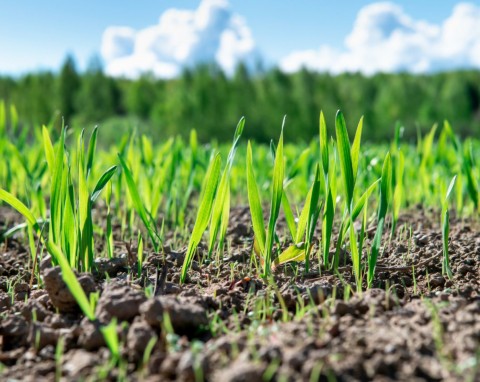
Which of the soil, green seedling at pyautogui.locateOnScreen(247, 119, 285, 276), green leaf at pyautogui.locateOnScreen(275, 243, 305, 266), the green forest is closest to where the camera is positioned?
the soil

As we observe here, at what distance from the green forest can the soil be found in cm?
1464

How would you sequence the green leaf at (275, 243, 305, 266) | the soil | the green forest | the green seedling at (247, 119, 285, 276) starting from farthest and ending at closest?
1. the green forest
2. the green leaf at (275, 243, 305, 266)
3. the green seedling at (247, 119, 285, 276)
4. the soil

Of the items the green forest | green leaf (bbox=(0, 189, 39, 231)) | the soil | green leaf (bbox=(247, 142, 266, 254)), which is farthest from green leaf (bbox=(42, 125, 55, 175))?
the green forest

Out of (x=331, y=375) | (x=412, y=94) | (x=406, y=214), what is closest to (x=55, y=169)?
(x=331, y=375)

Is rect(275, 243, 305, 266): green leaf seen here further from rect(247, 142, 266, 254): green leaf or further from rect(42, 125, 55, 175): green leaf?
rect(42, 125, 55, 175): green leaf

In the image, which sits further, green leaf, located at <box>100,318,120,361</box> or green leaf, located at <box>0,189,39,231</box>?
green leaf, located at <box>0,189,39,231</box>

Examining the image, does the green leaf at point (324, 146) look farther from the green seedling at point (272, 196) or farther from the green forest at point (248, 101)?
the green forest at point (248, 101)

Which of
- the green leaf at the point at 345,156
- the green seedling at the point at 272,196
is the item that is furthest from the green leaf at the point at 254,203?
the green leaf at the point at 345,156

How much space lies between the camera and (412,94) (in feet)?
63.9

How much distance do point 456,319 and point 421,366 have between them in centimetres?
19

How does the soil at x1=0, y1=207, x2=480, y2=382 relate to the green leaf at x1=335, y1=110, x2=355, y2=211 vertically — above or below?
below

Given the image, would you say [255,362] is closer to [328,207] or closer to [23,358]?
[23,358]

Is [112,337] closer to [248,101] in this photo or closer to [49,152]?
[49,152]

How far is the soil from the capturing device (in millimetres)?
799
